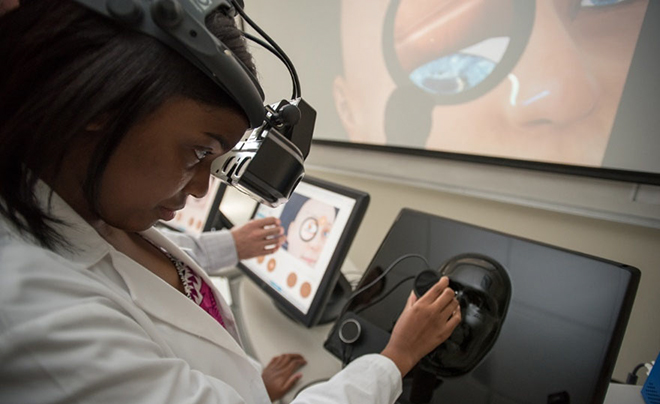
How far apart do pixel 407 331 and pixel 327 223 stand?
31 cm

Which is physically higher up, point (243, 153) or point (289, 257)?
point (243, 153)

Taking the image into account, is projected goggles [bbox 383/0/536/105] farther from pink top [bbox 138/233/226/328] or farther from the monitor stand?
pink top [bbox 138/233/226/328]

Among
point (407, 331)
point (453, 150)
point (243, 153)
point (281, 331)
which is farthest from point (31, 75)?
point (453, 150)

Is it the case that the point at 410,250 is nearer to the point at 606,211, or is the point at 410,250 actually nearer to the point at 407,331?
the point at 407,331

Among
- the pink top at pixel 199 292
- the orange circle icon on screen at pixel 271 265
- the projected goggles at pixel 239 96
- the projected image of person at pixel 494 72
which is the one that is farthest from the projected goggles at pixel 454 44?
the pink top at pixel 199 292

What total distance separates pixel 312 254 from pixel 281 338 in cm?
22

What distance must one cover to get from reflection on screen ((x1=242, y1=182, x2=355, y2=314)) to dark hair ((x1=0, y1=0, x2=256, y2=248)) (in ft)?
1.54

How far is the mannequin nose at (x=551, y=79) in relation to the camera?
0.62 m

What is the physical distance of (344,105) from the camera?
1.07 meters

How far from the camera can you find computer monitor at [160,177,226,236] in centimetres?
102

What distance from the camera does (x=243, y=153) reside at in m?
0.44

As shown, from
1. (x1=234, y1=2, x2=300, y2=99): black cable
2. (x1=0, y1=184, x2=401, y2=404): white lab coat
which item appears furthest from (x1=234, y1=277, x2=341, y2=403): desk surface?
(x1=234, y1=2, x2=300, y2=99): black cable

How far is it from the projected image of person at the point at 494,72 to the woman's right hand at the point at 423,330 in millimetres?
428

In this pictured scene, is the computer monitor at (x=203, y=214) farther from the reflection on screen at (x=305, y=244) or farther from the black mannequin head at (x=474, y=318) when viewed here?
the black mannequin head at (x=474, y=318)
